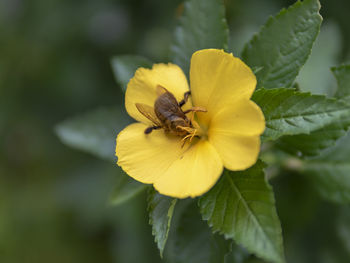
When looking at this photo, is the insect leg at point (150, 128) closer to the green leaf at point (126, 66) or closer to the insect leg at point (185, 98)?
the insect leg at point (185, 98)

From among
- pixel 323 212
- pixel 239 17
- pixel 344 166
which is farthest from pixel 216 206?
pixel 239 17

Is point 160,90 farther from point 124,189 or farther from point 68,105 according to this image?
point 68,105

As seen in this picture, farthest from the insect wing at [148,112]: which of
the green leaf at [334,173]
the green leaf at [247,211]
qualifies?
the green leaf at [334,173]

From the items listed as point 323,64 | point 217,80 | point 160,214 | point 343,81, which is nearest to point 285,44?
point 343,81

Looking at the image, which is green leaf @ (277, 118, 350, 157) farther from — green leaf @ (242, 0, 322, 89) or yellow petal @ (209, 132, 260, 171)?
yellow petal @ (209, 132, 260, 171)

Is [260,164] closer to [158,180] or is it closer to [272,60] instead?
[158,180]
